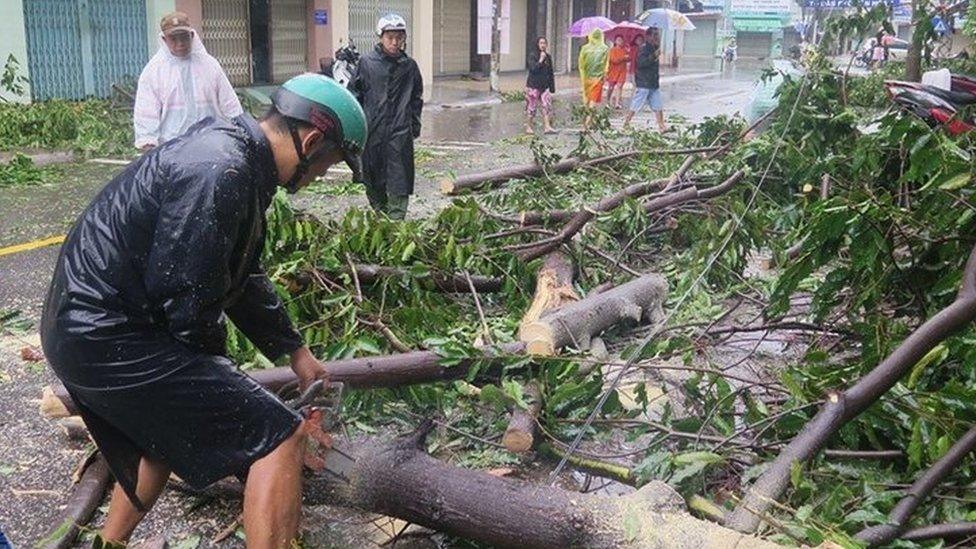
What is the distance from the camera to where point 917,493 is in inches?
111

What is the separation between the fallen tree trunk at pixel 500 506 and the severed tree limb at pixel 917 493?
348mm

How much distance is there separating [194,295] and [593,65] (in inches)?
598

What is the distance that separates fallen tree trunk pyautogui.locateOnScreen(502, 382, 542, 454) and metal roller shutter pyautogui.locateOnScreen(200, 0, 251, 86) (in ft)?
54.7

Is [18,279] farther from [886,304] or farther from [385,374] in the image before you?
[886,304]

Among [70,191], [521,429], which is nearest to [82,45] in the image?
[70,191]

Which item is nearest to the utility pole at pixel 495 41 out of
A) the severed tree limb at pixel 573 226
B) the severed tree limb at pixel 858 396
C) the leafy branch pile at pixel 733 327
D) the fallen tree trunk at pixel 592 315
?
the severed tree limb at pixel 573 226

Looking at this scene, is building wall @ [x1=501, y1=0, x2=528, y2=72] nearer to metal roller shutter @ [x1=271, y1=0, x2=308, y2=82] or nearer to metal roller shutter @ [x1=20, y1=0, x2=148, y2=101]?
metal roller shutter @ [x1=271, y1=0, x2=308, y2=82]

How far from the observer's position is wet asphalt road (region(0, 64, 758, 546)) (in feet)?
11.4

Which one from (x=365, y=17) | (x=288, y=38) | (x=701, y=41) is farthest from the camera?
(x=701, y=41)

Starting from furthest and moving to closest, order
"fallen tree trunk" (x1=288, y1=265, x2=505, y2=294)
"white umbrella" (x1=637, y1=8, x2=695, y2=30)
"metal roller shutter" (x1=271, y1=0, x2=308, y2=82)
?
"white umbrella" (x1=637, y1=8, x2=695, y2=30)
"metal roller shutter" (x1=271, y1=0, x2=308, y2=82)
"fallen tree trunk" (x1=288, y1=265, x2=505, y2=294)

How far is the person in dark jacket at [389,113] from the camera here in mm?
7238

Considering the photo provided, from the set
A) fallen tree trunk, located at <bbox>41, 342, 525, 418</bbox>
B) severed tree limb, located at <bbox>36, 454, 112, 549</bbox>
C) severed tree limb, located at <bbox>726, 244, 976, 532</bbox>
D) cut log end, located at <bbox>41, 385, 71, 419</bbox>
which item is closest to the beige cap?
fallen tree trunk, located at <bbox>41, 342, 525, 418</bbox>

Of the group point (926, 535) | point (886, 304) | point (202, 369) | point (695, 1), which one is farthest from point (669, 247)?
point (695, 1)

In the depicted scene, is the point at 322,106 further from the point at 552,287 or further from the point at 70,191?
the point at 70,191
